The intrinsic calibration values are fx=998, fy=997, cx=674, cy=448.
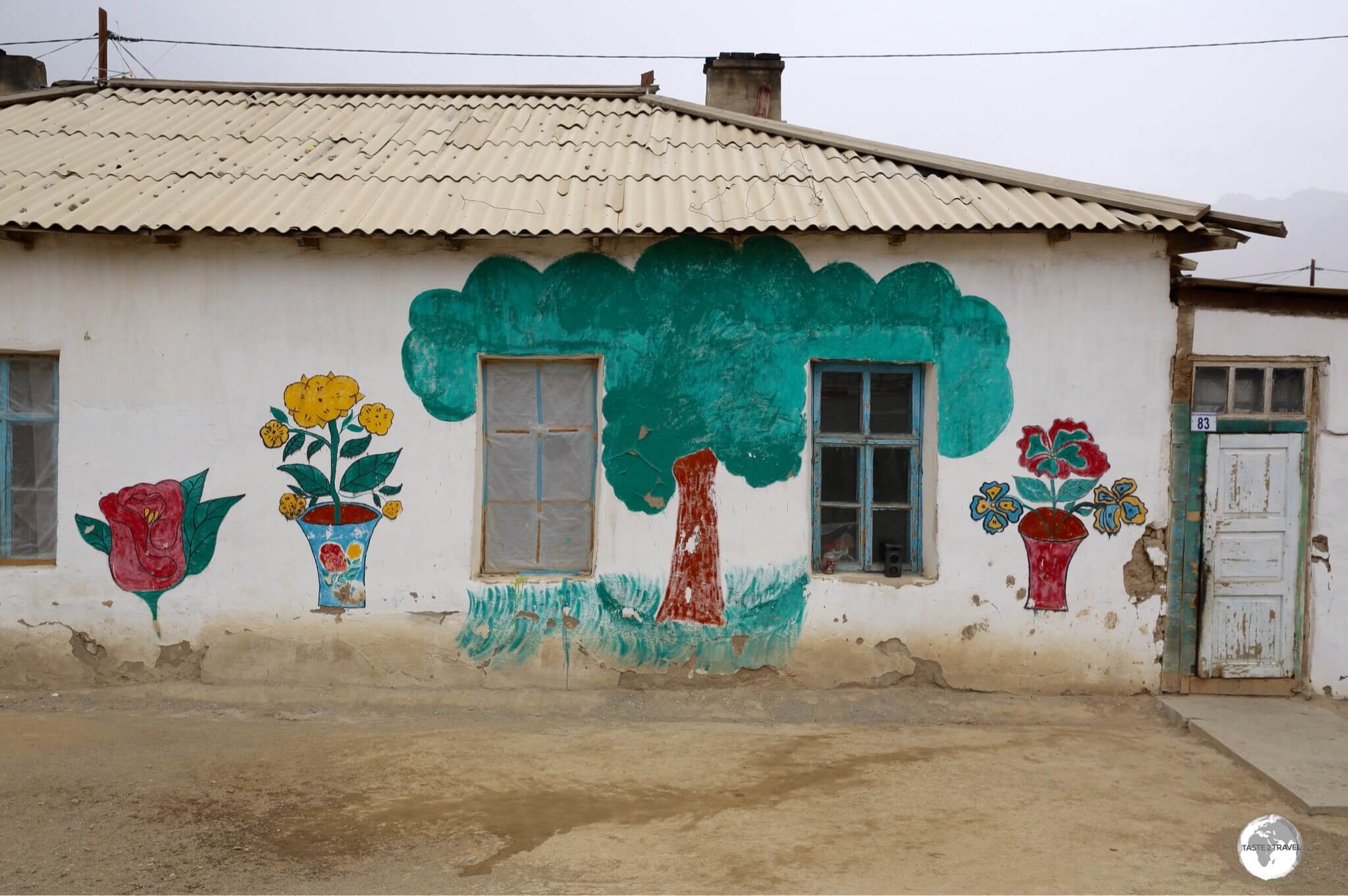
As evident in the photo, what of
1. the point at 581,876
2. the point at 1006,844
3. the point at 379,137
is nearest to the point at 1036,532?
the point at 1006,844

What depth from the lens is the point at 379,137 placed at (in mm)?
7789

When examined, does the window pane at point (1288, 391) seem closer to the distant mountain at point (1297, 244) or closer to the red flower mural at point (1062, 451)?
the red flower mural at point (1062, 451)

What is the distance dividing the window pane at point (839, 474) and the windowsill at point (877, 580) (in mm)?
480

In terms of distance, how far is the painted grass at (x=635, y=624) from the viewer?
243 inches

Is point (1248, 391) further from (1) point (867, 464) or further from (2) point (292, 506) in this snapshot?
(2) point (292, 506)

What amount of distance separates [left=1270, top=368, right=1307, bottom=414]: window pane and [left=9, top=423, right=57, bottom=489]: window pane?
7.65m

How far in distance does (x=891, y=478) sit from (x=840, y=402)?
0.59 meters

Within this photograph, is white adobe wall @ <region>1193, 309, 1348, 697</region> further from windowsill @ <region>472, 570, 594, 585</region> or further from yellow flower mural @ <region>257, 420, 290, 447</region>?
yellow flower mural @ <region>257, 420, 290, 447</region>

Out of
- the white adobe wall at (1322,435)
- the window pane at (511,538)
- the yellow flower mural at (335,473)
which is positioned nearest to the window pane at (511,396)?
the window pane at (511,538)

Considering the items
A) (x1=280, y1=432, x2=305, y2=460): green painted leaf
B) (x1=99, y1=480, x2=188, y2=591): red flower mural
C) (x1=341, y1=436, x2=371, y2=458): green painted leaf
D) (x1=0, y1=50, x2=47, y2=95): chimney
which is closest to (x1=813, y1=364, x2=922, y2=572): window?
(x1=341, y1=436, x2=371, y2=458): green painted leaf

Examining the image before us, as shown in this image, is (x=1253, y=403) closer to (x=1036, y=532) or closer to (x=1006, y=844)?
(x=1036, y=532)

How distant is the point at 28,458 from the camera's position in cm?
638

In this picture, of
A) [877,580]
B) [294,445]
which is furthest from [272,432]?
[877,580]

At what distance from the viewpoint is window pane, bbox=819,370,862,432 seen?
6320 millimetres
